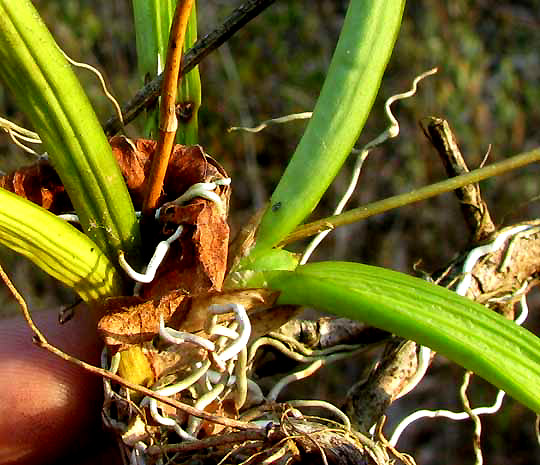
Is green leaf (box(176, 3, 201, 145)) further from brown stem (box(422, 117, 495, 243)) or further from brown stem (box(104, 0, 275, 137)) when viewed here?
brown stem (box(422, 117, 495, 243))

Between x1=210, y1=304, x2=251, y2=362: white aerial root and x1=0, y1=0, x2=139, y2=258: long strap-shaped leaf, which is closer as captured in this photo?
x1=0, y1=0, x2=139, y2=258: long strap-shaped leaf

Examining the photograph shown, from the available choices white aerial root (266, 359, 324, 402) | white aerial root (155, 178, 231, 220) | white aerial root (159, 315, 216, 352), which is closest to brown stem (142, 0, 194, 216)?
white aerial root (155, 178, 231, 220)

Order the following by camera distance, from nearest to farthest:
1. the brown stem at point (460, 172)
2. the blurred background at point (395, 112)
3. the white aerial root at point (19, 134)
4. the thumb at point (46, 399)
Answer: the white aerial root at point (19, 134)
the brown stem at point (460, 172)
the thumb at point (46, 399)
the blurred background at point (395, 112)

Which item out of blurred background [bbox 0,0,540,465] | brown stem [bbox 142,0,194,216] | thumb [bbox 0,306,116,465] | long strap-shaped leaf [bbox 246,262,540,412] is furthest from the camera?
blurred background [bbox 0,0,540,465]

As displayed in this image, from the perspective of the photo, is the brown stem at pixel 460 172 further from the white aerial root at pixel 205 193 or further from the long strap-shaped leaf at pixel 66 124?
the long strap-shaped leaf at pixel 66 124

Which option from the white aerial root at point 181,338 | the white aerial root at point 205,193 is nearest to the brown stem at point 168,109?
the white aerial root at point 205,193

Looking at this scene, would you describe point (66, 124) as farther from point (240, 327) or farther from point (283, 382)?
point (283, 382)

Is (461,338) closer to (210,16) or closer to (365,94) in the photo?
(365,94)
